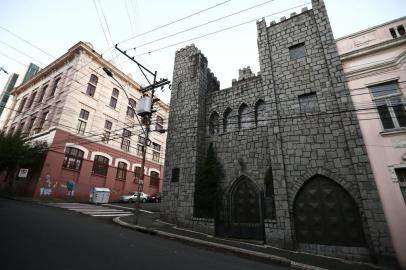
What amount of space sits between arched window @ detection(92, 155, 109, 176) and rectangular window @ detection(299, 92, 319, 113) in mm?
22397

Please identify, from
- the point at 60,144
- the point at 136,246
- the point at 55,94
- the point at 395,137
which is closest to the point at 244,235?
the point at 136,246

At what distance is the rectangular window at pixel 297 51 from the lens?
11.9m

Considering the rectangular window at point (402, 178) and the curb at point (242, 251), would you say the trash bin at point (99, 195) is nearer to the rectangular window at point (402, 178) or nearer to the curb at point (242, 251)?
the curb at point (242, 251)

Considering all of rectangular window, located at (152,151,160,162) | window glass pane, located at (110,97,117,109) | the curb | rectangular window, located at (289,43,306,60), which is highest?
window glass pane, located at (110,97,117,109)

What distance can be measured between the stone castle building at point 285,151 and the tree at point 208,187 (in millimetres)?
349

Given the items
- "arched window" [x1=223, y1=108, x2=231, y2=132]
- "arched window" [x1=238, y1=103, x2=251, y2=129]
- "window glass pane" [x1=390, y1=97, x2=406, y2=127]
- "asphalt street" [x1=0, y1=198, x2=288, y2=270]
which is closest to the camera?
"asphalt street" [x1=0, y1=198, x2=288, y2=270]

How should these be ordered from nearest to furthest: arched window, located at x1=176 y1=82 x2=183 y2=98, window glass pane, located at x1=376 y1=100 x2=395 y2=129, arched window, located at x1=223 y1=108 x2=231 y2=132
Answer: window glass pane, located at x1=376 y1=100 x2=395 y2=129
arched window, located at x1=223 y1=108 x2=231 y2=132
arched window, located at x1=176 y1=82 x2=183 y2=98

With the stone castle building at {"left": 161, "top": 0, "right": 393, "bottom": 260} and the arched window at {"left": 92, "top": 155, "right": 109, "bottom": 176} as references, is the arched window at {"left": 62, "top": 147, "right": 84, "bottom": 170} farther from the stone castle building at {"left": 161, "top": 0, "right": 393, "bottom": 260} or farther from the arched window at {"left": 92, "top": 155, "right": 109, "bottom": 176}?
the stone castle building at {"left": 161, "top": 0, "right": 393, "bottom": 260}

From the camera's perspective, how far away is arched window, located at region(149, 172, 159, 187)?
1266 inches

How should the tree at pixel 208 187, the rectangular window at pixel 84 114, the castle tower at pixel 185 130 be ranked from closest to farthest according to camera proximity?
the tree at pixel 208 187
the castle tower at pixel 185 130
the rectangular window at pixel 84 114

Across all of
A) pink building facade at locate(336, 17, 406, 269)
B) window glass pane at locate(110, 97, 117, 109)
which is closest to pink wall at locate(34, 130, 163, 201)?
window glass pane at locate(110, 97, 117, 109)

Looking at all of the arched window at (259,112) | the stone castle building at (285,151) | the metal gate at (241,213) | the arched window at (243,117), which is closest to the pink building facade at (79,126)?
the stone castle building at (285,151)

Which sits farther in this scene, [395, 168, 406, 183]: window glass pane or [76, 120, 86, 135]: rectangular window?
[76, 120, 86, 135]: rectangular window

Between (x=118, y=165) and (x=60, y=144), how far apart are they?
721 cm
